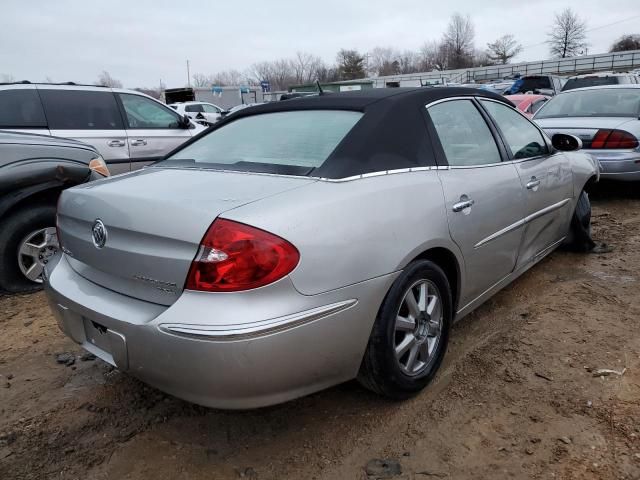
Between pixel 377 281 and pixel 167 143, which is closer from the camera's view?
pixel 377 281

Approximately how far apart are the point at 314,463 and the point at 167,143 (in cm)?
590

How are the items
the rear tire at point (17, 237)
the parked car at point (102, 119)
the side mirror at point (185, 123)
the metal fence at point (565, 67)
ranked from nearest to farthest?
the rear tire at point (17, 237), the parked car at point (102, 119), the side mirror at point (185, 123), the metal fence at point (565, 67)

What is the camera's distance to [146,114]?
7148mm

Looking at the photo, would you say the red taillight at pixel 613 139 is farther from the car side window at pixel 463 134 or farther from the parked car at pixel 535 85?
the parked car at pixel 535 85

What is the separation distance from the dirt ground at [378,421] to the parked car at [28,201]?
96 cm

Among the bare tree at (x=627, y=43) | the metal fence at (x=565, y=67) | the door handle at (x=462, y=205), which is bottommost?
the door handle at (x=462, y=205)

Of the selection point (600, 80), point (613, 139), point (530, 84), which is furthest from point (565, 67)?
point (613, 139)

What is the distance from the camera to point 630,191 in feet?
23.2

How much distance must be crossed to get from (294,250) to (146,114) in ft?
19.6

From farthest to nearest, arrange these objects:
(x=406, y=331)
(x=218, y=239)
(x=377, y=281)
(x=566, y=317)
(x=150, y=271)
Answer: (x=566, y=317) → (x=406, y=331) → (x=377, y=281) → (x=150, y=271) → (x=218, y=239)

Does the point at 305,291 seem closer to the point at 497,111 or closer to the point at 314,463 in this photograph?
the point at 314,463

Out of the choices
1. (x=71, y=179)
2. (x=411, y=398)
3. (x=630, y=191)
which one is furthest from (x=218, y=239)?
(x=630, y=191)

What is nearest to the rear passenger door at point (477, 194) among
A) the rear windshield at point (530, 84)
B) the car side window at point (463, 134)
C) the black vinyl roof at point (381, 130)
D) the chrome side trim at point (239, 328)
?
the car side window at point (463, 134)

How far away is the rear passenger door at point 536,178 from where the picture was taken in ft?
11.4
